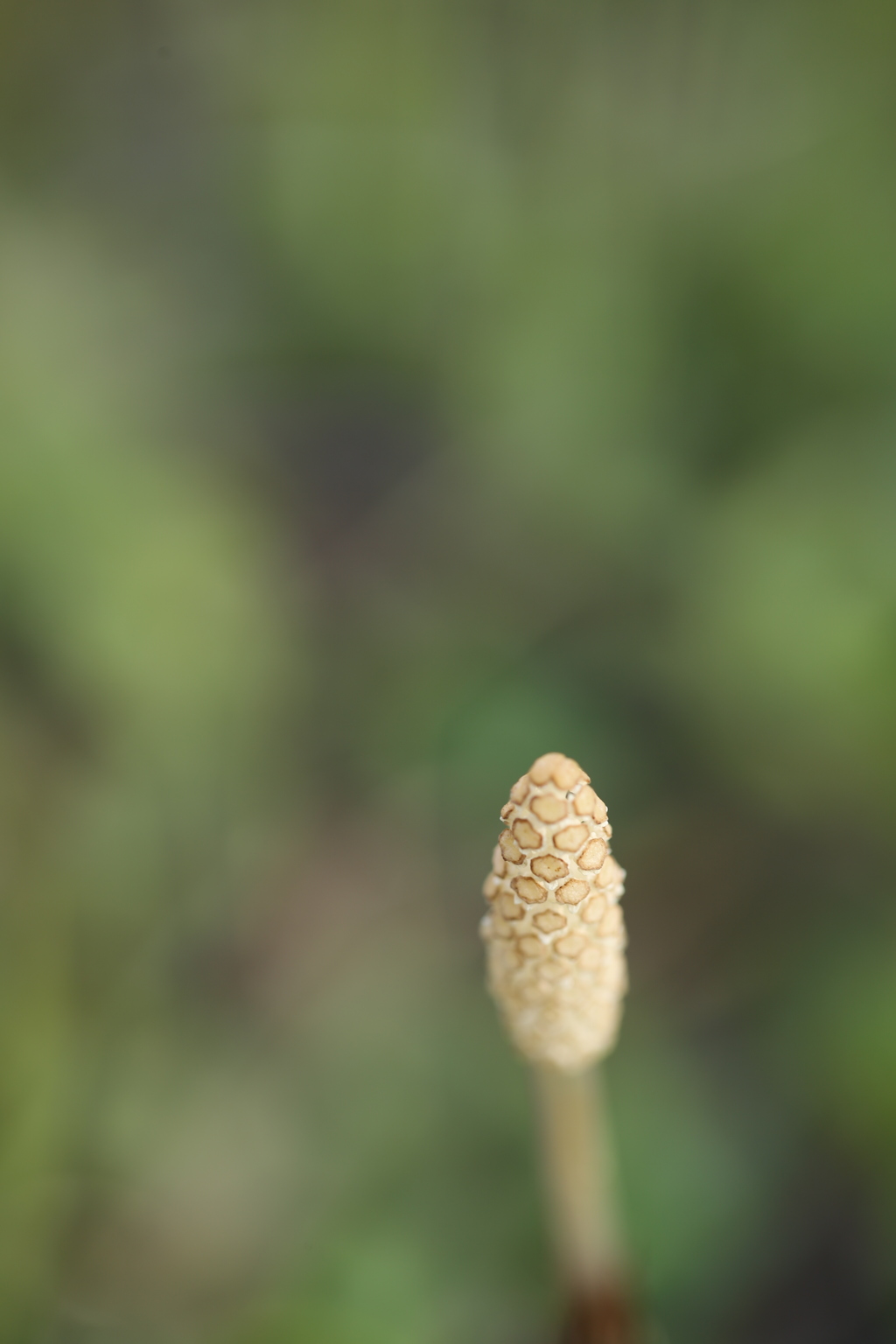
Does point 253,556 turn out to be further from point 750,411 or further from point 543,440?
point 750,411

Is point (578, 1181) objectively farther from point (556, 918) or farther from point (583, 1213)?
point (556, 918)

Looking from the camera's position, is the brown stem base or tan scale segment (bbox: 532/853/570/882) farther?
the brown stem base

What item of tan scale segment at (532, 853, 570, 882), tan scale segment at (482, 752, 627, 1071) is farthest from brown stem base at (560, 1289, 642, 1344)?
tan scale segment at (532, 853, 570, 882)

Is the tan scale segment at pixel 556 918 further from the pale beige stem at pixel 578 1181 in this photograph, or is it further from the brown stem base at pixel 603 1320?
the brown stem base at pixel 603 1320

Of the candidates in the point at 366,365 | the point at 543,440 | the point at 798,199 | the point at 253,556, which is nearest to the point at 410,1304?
the point at 253,556

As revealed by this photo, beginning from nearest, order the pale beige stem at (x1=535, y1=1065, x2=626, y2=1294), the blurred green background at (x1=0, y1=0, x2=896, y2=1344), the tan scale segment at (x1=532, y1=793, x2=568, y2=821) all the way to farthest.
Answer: the tan scale segment at (x1=532, y1=793, x2=568, y2=821) < the pale beige stem at (x1=535, y1=1065, x2=626, y2=1294) < the blurred green background at (x1=0, y1=0, x2=896, y2=1344)

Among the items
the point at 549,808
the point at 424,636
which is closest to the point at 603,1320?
the point at 549,808

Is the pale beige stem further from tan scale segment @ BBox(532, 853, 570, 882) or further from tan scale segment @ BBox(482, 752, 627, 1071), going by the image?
tan scale segment @ BBox(532, 853, 570, 882)
